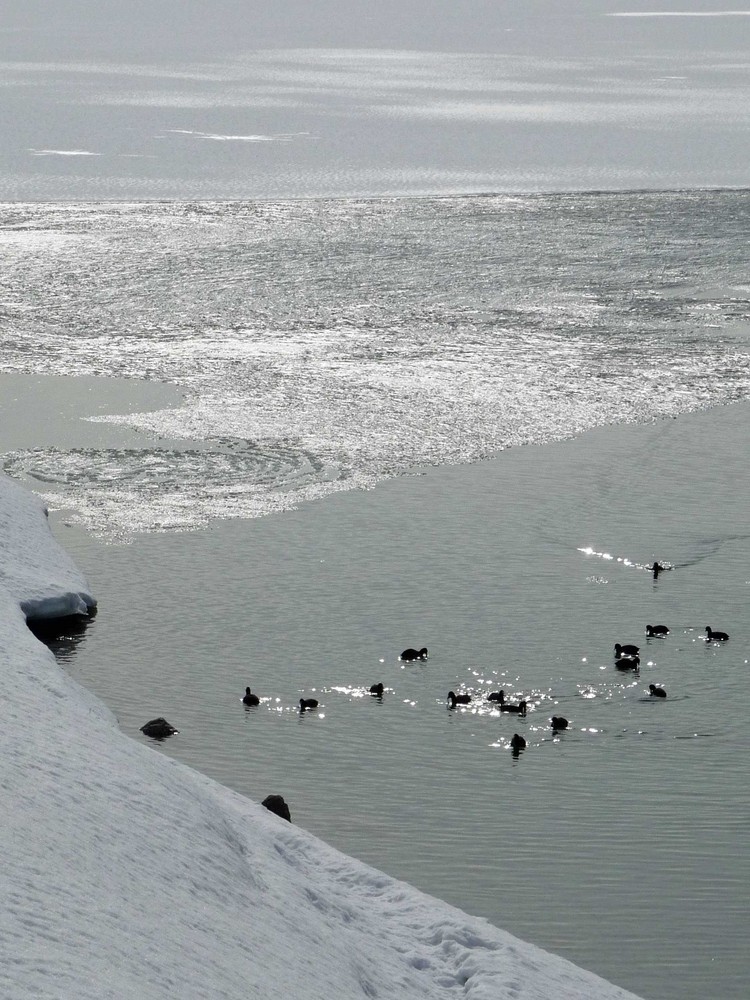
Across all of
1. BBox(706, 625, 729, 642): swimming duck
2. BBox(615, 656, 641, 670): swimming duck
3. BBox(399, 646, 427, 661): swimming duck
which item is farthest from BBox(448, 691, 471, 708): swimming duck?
BBox(706, 625, 729, 642): swimming duck

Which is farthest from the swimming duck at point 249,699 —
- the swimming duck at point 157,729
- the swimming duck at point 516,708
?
the swimming duck at point 516,708

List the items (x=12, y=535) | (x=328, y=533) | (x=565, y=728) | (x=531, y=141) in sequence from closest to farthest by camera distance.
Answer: (x=565, y=728) → (x=12, y=535) → (x=328, y=533) → (x=531, y=141)

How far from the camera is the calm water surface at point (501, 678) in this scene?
9336 millimetres

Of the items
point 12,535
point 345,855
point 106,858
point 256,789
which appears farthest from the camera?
point 12,535

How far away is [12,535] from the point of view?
14070mm

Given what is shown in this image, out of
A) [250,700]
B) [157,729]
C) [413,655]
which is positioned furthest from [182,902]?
[413,655]

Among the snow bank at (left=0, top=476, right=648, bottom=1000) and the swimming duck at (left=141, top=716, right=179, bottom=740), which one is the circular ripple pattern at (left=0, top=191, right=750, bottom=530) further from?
the snow bank at (left=0, top=476, right=648, bottom=1000)

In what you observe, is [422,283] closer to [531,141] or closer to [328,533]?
[328,533]

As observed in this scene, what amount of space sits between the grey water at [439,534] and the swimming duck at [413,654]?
0.39ft

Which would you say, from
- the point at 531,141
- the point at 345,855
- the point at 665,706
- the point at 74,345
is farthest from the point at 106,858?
the point at 531,141

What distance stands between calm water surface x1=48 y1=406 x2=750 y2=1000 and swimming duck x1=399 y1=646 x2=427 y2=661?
111 mm

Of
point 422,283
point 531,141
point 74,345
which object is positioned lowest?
point 74,345

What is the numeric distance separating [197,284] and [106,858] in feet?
62.9

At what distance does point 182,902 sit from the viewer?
747 centimetres
